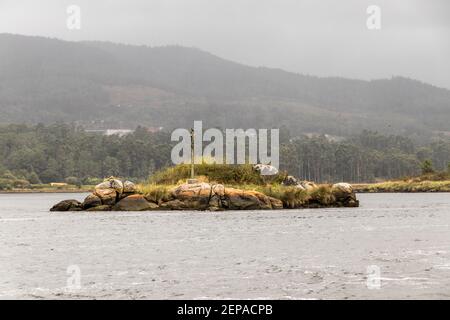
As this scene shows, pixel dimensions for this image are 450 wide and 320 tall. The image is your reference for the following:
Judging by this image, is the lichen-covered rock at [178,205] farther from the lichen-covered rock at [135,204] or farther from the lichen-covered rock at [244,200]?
the lichen-covered rock at [244,200]

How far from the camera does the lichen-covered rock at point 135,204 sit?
65.0m

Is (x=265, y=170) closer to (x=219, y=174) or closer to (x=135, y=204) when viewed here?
(x=219, y=174)

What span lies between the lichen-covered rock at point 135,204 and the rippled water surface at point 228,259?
10696 millimetres

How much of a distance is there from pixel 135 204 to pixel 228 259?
121ft

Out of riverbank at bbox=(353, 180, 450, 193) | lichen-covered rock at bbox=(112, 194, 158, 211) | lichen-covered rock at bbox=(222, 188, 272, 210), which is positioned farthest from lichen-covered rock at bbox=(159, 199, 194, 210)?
riverbank at bbox=(353, 180, 450, 193)

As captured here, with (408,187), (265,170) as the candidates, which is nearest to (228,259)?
(265,170)

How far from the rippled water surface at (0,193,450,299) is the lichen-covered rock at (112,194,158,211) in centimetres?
1070

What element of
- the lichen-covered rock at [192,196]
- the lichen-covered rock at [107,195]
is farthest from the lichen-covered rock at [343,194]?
the lichen-covered rock at [107,195]

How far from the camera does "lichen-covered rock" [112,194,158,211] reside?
65000mm

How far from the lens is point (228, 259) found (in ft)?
99.0

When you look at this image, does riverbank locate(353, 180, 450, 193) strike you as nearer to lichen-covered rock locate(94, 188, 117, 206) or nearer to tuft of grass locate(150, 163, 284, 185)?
tuft of grass locate(150, 163, 284, 185)
